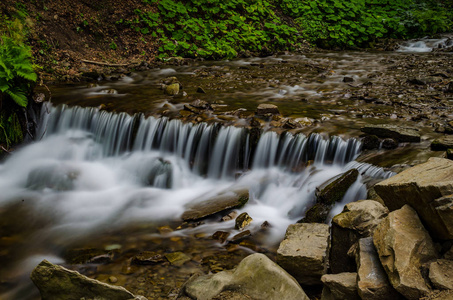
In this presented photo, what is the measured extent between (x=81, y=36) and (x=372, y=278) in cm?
1244

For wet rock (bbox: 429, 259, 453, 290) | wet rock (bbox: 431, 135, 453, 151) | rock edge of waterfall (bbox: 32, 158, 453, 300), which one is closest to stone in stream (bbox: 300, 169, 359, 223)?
rock edge of waterfall (bbox: 32, 158, 453, 300)

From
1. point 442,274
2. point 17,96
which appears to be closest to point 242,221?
point 442,274

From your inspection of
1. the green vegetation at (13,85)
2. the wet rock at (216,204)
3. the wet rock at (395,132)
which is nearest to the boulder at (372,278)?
the wet rock at (216,204)

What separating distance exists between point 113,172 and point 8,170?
7.08 ft

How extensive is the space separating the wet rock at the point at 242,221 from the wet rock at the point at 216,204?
39 cm

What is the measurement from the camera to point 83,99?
8.66 m

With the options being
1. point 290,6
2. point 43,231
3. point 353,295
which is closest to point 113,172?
point 43,231

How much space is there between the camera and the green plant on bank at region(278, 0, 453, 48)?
54.9 ft

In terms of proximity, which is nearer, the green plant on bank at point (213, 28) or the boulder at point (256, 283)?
the boulder at point (256, 283)

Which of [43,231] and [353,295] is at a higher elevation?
[353,295]

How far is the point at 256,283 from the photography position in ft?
9.75

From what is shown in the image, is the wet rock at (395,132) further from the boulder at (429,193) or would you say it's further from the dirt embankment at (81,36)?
the dirt embankment at (81,36)

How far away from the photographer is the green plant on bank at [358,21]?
1672 cm

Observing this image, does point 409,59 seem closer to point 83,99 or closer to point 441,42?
point 441,42
